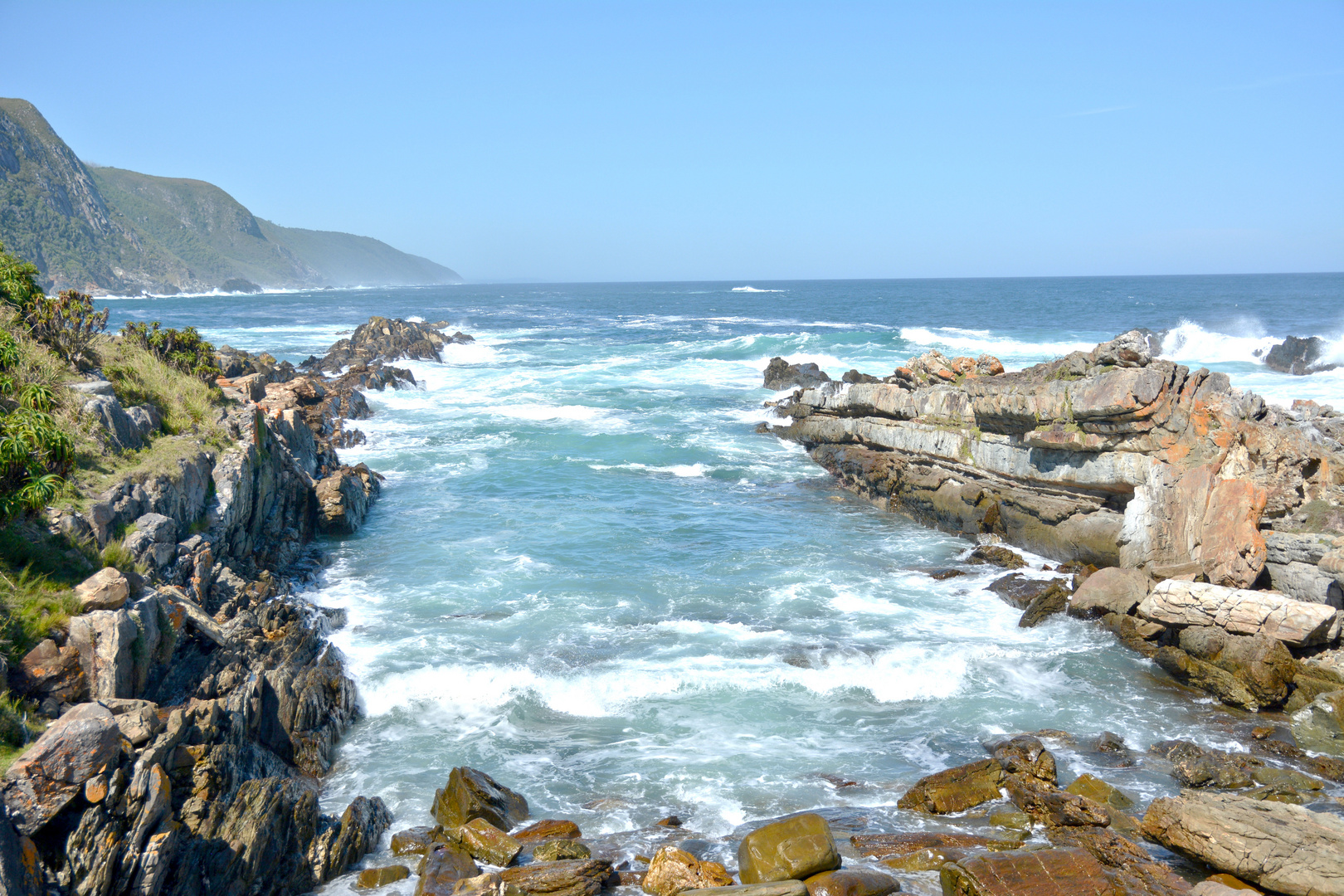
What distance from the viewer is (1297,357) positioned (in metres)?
40.9

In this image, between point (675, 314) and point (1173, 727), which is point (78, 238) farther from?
point (1173, 727)

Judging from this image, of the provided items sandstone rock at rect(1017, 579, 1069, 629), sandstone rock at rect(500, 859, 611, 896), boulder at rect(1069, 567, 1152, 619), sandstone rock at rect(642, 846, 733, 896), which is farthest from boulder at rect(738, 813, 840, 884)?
boulder at rect(1069, 567, 1152, 619)

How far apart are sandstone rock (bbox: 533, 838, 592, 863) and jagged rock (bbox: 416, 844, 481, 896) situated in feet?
1.98

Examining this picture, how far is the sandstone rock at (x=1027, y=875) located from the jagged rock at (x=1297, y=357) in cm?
4253

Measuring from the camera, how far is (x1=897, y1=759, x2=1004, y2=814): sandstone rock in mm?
8641

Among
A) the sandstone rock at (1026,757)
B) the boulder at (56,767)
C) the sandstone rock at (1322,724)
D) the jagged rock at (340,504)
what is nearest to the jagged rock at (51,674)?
the boulder at (56,767)

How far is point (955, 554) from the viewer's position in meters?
17.5

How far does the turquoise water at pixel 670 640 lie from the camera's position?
385 inches

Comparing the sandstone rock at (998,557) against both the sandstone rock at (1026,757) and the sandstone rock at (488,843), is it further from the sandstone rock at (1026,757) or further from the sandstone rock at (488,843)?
the sandstone rock at (488,843)

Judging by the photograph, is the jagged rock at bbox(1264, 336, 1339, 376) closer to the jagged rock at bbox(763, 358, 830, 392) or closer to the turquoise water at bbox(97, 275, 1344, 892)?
A: the turquoise water at bbox(97, 275, 1344, 892)

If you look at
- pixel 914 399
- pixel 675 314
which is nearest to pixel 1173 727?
pixel 914 399

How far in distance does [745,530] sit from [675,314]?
246 feet

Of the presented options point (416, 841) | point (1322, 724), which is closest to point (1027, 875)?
point (416, 841)

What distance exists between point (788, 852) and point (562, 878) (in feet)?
6.94
